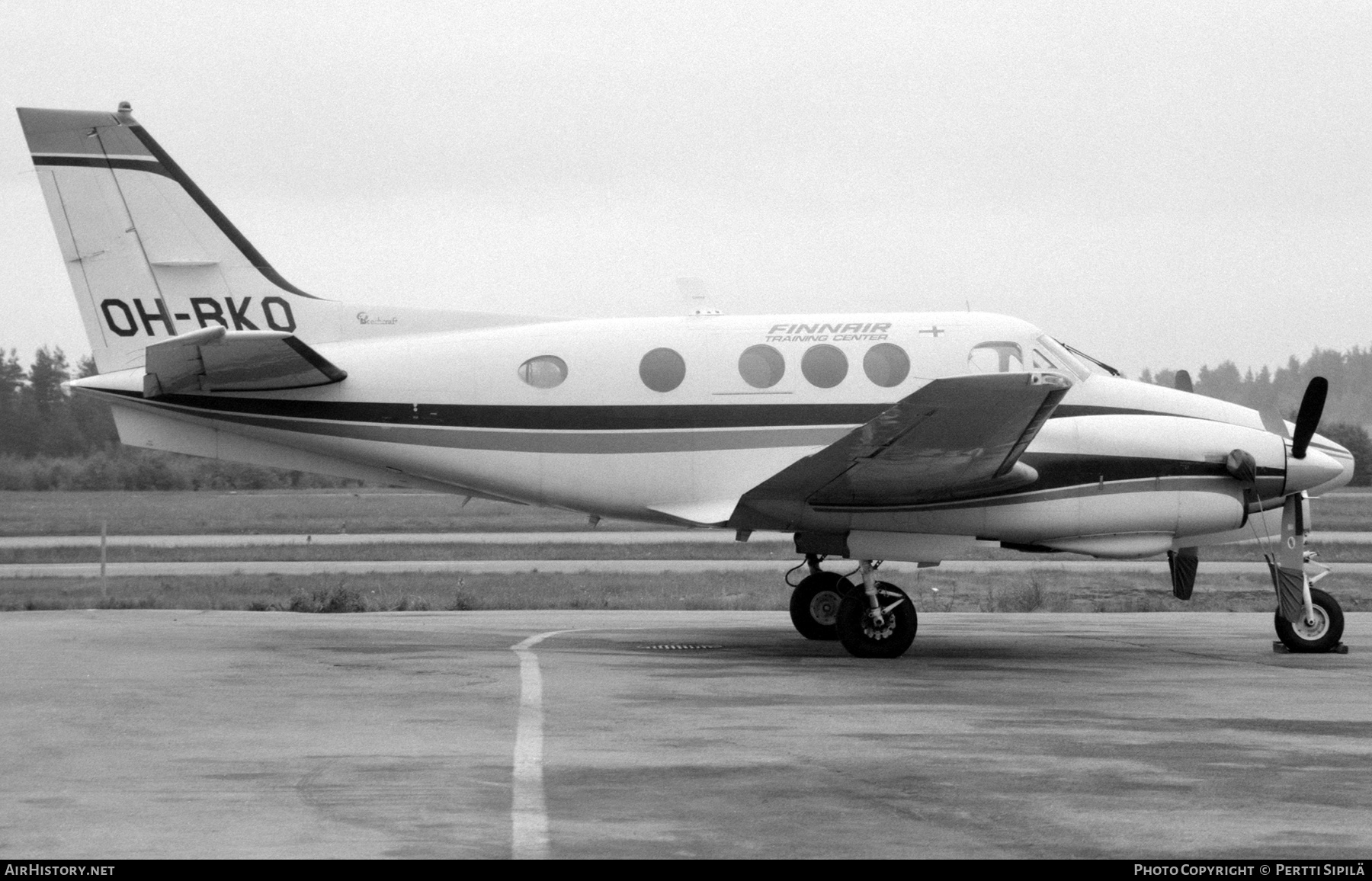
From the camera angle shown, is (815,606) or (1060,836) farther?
(815,606)

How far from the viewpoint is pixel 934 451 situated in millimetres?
13664

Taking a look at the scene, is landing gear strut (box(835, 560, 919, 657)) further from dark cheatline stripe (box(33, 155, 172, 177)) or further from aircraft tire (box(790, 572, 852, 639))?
dark cheatline stripe (box(33, 155, 172, 177))

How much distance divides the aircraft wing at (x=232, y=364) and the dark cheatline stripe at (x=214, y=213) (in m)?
1.08

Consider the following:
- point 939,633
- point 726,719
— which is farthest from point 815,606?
point 726,719

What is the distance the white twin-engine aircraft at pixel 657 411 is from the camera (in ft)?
47.9

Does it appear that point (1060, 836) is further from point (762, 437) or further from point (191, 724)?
point (762, 437)

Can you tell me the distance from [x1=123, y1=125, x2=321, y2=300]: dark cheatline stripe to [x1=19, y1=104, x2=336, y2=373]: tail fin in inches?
0.5

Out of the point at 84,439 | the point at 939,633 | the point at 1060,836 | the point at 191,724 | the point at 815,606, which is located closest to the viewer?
the point at 1060,836

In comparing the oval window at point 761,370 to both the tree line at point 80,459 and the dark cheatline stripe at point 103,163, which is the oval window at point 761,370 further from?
the tree line at point 80,459

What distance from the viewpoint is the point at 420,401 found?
15359 mm

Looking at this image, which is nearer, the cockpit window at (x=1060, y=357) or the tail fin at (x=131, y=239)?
the cockpit window at (x=1060, y=357)

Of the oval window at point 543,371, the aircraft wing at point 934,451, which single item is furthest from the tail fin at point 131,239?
Result: the aircraft wing at point 934,451

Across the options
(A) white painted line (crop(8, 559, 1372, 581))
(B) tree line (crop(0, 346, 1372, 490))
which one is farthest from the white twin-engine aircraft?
(B) tree line (crop(0, 346, 1372, 490))
